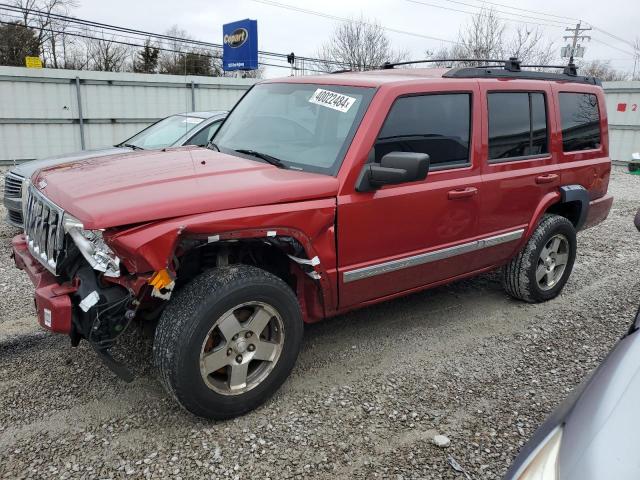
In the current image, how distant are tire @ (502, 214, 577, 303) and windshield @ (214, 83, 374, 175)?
7.03 ft

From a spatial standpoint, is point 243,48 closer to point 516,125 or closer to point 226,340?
point 516,125

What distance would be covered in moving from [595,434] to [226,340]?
186 centimetres

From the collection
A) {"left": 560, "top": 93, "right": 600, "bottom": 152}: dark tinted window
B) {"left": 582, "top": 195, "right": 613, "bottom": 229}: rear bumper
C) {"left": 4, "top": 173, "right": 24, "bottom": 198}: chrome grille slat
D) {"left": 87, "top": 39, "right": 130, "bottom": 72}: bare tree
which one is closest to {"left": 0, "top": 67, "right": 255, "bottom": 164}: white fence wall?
{"left": 4, "top": 173, "right": 24, "bottom": 198}: chrome grille slat

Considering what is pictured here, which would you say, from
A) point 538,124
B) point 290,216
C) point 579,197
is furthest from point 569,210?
point 290,216

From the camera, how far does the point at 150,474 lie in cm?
255

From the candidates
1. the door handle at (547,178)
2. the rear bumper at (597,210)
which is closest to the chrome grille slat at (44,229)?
the door handle at (547,178)

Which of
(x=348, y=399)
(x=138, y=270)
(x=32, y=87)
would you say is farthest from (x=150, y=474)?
(x=32, y=87)

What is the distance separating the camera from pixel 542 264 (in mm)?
4723

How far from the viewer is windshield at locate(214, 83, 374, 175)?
10.9ft

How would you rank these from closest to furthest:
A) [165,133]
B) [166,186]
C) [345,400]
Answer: [166,186] < [345,400] < [165,133]

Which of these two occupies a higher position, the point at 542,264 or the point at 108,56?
the point at 108,56

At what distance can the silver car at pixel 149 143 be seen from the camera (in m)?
6.12

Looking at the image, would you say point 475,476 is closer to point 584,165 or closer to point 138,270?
point 138,270

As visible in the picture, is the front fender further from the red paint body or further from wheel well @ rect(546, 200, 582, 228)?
wheel well @ rect(546, 200, 582, 228)
